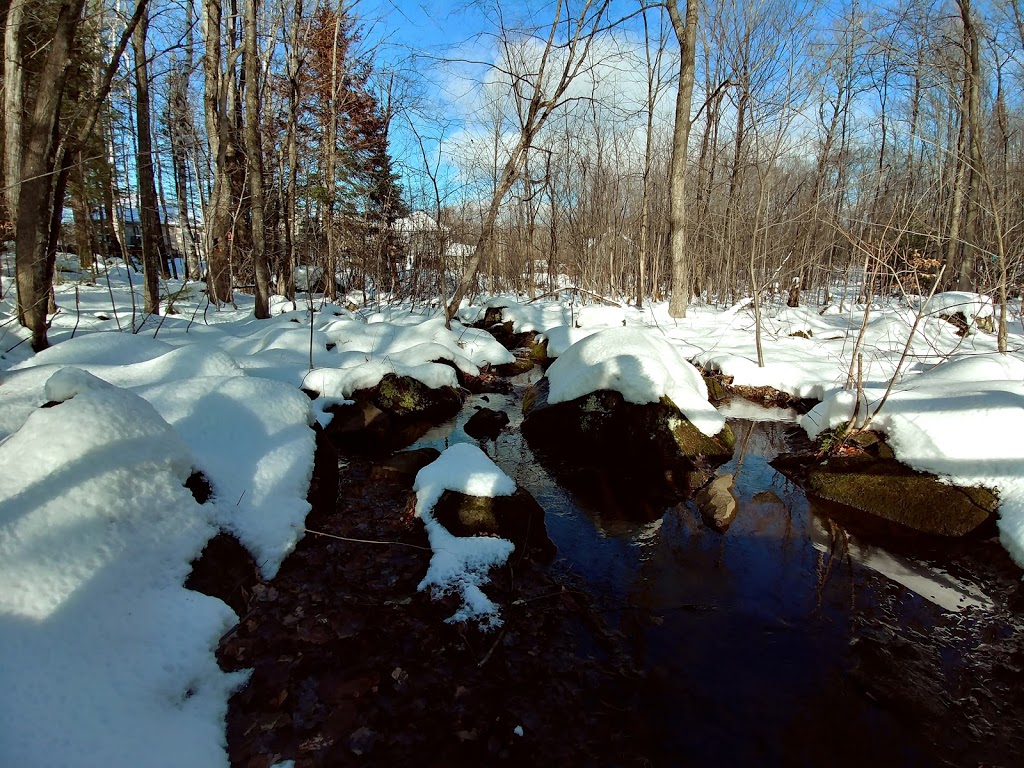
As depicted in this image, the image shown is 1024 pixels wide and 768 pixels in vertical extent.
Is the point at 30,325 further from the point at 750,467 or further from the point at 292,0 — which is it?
the point at 292,0

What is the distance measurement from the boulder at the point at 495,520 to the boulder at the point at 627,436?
2241 millimetres

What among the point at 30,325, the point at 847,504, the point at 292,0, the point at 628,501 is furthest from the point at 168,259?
the point at 847,504

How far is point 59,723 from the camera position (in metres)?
1.84

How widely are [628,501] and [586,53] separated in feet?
33.0

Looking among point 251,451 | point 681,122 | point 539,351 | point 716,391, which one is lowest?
point 716,391

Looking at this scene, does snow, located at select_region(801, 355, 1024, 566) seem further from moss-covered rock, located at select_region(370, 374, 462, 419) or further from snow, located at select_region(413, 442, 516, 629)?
moss-covered rock, located at select_region(370, 374, 462, 419)

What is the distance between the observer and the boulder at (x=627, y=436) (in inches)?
235

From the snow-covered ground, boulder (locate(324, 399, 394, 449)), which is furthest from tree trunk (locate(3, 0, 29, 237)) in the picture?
boulder (locate(324, 399, 394, 449))

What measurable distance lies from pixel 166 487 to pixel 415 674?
194 cm

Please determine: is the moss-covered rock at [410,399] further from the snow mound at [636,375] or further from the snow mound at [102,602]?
the snow mound at [102,602]

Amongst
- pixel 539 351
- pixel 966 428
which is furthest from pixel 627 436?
pixel 539 351

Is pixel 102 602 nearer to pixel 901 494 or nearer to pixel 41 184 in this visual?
pixel 41 184

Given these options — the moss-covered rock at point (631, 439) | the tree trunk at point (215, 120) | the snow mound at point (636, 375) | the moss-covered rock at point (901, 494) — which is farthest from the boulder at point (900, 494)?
the tree trunk at point (215, 120)

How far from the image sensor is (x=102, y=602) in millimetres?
2242
